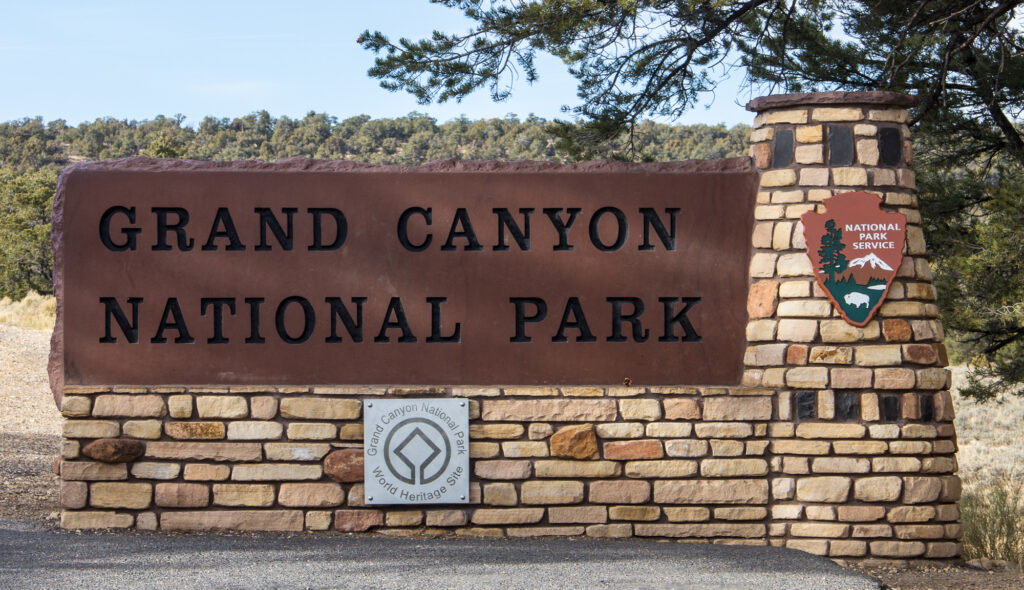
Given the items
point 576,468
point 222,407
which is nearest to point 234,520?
point 222,407

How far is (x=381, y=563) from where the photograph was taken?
18.8 feet

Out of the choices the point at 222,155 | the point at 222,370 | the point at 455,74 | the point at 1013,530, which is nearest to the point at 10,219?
the point at 222,155

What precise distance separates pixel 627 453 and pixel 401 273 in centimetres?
180

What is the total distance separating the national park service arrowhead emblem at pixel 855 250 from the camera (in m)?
6.64

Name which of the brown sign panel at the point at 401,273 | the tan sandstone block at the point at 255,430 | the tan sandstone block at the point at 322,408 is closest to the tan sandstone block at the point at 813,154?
the brown sign panel at the point at 401,273

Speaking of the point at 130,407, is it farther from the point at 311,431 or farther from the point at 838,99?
the point at 838,99

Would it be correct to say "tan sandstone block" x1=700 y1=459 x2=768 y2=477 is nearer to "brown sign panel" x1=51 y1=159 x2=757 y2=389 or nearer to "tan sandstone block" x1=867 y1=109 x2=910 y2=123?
"brown sign panel" x1=51 y1=159 x2=757 y2=389

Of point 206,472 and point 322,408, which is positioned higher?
point 322,408

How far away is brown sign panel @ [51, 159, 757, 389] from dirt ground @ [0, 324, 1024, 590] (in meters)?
1.56

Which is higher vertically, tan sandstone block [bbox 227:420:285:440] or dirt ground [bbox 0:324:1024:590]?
tan sandstone block [bbox 227:420:285:440]

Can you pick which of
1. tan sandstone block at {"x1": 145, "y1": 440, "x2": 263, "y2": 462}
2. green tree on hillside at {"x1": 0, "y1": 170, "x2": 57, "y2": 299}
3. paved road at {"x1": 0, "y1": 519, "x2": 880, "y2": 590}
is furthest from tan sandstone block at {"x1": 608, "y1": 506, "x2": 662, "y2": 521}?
green tree on hillside at {"x1": 0, "y1": 170, "x2": 57, "y2": 299}

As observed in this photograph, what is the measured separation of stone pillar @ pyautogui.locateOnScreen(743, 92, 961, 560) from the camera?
662cm

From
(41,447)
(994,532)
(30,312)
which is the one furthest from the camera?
(30,312)

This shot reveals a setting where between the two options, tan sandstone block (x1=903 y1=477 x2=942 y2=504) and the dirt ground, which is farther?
tan sandstone block (x1=903 y1=477 x2=942 y2=504)
